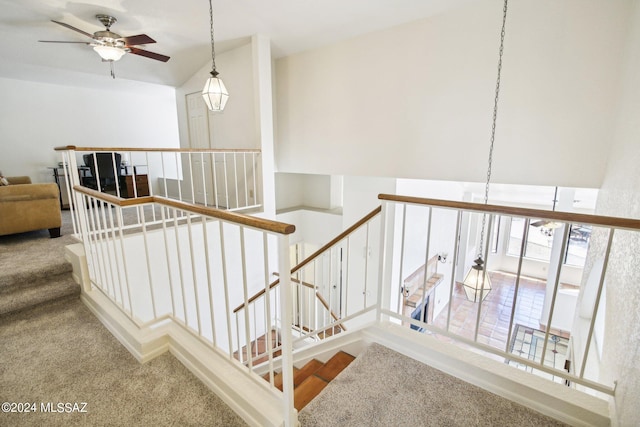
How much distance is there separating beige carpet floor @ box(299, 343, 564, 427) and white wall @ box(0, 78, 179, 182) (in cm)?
659

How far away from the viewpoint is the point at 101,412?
1.45 metres

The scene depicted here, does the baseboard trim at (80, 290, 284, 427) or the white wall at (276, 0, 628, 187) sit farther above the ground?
the white wall at (276, 0, 628, 187)

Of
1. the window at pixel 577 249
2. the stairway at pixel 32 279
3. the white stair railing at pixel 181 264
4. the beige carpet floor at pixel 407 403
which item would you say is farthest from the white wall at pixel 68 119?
the window at pixel 577 249

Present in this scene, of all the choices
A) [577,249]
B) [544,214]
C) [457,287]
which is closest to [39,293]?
[544,214]

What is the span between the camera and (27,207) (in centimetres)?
314

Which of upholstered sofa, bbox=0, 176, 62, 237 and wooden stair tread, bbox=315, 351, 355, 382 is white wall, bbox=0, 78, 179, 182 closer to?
upholstered sofa, bbox=0, 176, 62, 237

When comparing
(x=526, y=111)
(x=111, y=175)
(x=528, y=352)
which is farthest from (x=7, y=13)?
(x=528, y=352)

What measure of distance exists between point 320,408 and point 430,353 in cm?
76

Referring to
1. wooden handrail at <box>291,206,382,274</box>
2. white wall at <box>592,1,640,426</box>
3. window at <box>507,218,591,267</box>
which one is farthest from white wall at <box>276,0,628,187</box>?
window at <box>507,218,591,267</box>

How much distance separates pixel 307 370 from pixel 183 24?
13.4 feet

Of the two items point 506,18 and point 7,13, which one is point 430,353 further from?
point 7,13

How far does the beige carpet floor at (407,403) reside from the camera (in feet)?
4.58

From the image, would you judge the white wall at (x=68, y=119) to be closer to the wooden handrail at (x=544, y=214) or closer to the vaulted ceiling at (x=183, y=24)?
the vaulted ceiling at (x=183, y=24)

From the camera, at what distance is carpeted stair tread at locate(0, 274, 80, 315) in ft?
7.65
